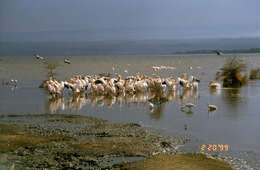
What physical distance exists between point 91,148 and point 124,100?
7327 millimetres

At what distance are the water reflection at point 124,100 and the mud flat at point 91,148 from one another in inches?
111

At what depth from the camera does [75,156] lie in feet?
24.6

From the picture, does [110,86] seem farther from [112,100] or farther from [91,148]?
[91,148]

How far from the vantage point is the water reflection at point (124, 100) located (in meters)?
13.8

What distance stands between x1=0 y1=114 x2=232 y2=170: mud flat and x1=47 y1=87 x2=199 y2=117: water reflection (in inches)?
111

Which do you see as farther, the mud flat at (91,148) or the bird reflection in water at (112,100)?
the bird reflection in water at (112,100)

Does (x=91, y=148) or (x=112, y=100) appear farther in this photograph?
(x=112, y=100)

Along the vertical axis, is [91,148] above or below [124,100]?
below

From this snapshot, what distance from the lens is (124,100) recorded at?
15258mm

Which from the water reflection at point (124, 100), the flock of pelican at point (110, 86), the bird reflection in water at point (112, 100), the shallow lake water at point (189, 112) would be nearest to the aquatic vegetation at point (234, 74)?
the shallow lake water at point (189, 112)

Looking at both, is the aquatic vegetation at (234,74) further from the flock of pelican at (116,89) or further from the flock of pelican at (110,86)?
the flock of pelican at (110,86)
